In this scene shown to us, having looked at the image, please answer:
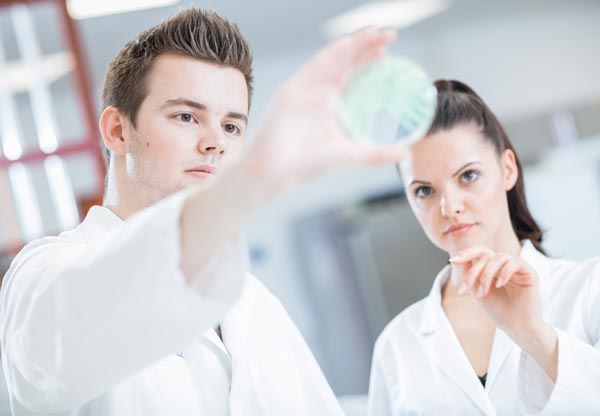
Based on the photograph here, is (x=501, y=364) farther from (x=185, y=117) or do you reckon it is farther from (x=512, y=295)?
(x=185, y=117)

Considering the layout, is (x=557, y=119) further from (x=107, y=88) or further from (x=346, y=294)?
(x=107, y=88)

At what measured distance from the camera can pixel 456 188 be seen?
177 cm

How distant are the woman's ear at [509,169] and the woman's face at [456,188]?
0.19 feet

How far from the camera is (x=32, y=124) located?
5.06 metres

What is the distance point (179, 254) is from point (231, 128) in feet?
1.86

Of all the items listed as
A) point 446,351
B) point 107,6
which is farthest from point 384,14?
point 446,351

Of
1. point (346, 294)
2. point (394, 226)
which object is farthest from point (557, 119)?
point (346, 294)

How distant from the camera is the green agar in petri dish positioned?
901mm

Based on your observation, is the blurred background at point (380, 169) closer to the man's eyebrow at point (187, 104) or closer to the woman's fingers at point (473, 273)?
the man's eyebrow at point (187, 104)

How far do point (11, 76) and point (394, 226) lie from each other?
8.30 feet

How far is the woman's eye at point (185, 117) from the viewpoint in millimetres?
1384

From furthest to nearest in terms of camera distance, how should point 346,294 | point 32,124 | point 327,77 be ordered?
point 346,294, point 32,124, point 327,77

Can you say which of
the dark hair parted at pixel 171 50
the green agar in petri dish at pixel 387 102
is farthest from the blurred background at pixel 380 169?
the green agar in petri dish at pixel 387 102

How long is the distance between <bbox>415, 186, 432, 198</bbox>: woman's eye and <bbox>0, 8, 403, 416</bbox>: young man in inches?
17.5
